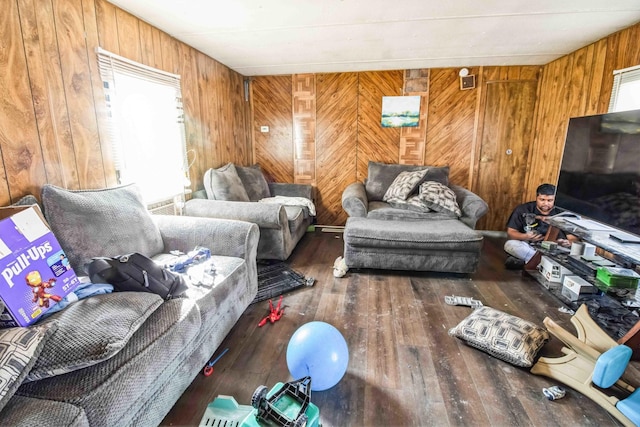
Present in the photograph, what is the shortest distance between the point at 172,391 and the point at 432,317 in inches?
63.8

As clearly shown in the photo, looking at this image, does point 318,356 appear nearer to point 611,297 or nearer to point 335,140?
point 611,297

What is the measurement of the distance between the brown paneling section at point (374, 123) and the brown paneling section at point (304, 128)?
23.9 inches

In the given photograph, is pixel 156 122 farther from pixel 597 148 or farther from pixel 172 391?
pixel 597 148

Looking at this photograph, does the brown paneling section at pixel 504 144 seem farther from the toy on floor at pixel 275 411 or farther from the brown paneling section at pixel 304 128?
the toy on floor at pixel 275 411

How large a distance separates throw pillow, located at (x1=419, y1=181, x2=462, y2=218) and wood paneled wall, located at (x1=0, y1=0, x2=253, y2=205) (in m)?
2.68

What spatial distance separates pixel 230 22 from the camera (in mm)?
2324

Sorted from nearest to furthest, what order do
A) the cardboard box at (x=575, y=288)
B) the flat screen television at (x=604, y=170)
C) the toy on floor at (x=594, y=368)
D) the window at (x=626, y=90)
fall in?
the toy on floor at (x=594, y=368) < the flat screen television at (x=604, y=170) < the cardboard box at (x=575, y=288) < the window at (x=626, y=90)

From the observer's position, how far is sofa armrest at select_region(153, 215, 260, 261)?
2.01 m

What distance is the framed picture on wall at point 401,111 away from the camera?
3.88 m

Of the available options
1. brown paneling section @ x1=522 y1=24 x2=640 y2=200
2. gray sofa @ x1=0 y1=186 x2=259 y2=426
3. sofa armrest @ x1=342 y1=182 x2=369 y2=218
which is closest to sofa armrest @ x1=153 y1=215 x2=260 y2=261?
gray sofa @ x1=0 y1=186 x2=259 y2=426

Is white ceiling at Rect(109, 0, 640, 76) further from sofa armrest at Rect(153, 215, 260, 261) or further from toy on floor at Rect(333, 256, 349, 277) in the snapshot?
toy on floor at Rect(333, 256, 349, 277)

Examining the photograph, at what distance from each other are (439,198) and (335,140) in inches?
63.5

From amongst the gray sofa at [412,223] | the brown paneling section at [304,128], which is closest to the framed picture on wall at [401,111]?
the gray sofa at [412,223]

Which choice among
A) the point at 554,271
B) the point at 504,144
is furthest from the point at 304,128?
the point at 554,271
